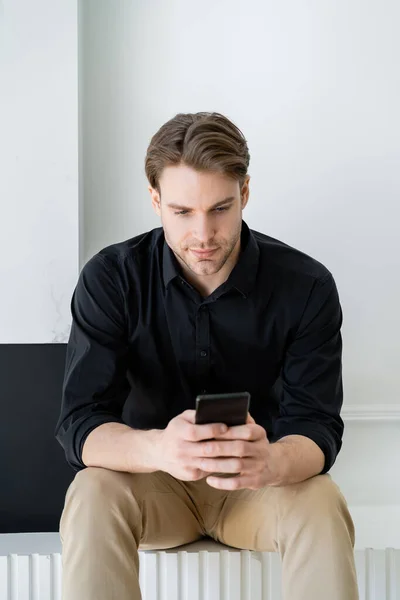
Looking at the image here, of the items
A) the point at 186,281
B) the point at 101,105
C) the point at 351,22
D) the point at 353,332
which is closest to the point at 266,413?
the point at 186,281

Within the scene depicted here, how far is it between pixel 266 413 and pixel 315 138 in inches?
32.1

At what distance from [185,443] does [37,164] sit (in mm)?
904

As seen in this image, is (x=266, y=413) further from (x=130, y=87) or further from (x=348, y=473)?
Result: (x=130, y=87)

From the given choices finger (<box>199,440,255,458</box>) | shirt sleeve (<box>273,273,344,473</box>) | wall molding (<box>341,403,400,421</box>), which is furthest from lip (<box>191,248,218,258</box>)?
wall molding (<box>341,403,400,421</box>)

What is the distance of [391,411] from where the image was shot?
7.14ft

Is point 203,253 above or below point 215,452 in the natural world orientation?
above

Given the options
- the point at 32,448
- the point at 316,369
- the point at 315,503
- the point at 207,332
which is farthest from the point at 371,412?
the point at 32,448

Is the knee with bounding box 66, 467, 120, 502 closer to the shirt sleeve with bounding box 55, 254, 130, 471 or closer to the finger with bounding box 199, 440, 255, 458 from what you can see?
the shirt sleeve with bounding box 55, 254, 130, 471

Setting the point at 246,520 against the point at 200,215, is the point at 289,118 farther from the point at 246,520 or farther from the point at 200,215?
the point at 246,520

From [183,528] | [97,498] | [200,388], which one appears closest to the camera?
[97,498]

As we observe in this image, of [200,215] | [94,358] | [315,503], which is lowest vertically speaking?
[315,503]

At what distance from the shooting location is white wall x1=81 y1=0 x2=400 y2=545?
2.06 meters

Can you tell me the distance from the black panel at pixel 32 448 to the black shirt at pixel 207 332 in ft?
0.98

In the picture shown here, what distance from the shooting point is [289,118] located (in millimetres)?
2102
